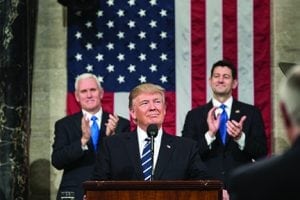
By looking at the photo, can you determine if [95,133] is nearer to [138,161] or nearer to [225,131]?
[225,131]

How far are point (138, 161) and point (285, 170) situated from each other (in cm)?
308

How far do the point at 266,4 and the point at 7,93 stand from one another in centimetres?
280

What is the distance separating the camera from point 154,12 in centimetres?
816

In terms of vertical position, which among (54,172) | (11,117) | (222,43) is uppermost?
(222,43)

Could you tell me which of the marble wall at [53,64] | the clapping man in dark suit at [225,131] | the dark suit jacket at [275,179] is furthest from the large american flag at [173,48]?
the dark suit jacket at [275,179]

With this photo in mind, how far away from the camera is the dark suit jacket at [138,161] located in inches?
205

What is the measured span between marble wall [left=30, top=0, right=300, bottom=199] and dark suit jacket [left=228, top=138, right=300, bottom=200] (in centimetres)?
603

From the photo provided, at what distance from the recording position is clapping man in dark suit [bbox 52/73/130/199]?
6668mm

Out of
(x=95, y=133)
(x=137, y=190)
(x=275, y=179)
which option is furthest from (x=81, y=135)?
(x=275, y=179)

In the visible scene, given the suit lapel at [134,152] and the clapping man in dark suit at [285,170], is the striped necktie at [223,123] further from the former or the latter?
the clapping man in dark suit at [285,170]

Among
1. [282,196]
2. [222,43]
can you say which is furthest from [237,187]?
[222,43]

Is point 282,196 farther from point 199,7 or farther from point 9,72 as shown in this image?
point 199,7

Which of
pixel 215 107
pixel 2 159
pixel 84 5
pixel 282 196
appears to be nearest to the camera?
pixel 282 196

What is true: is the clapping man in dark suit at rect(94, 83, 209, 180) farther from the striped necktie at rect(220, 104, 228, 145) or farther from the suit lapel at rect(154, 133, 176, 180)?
the striped necktie at rect(220, 104, 228, 145)
